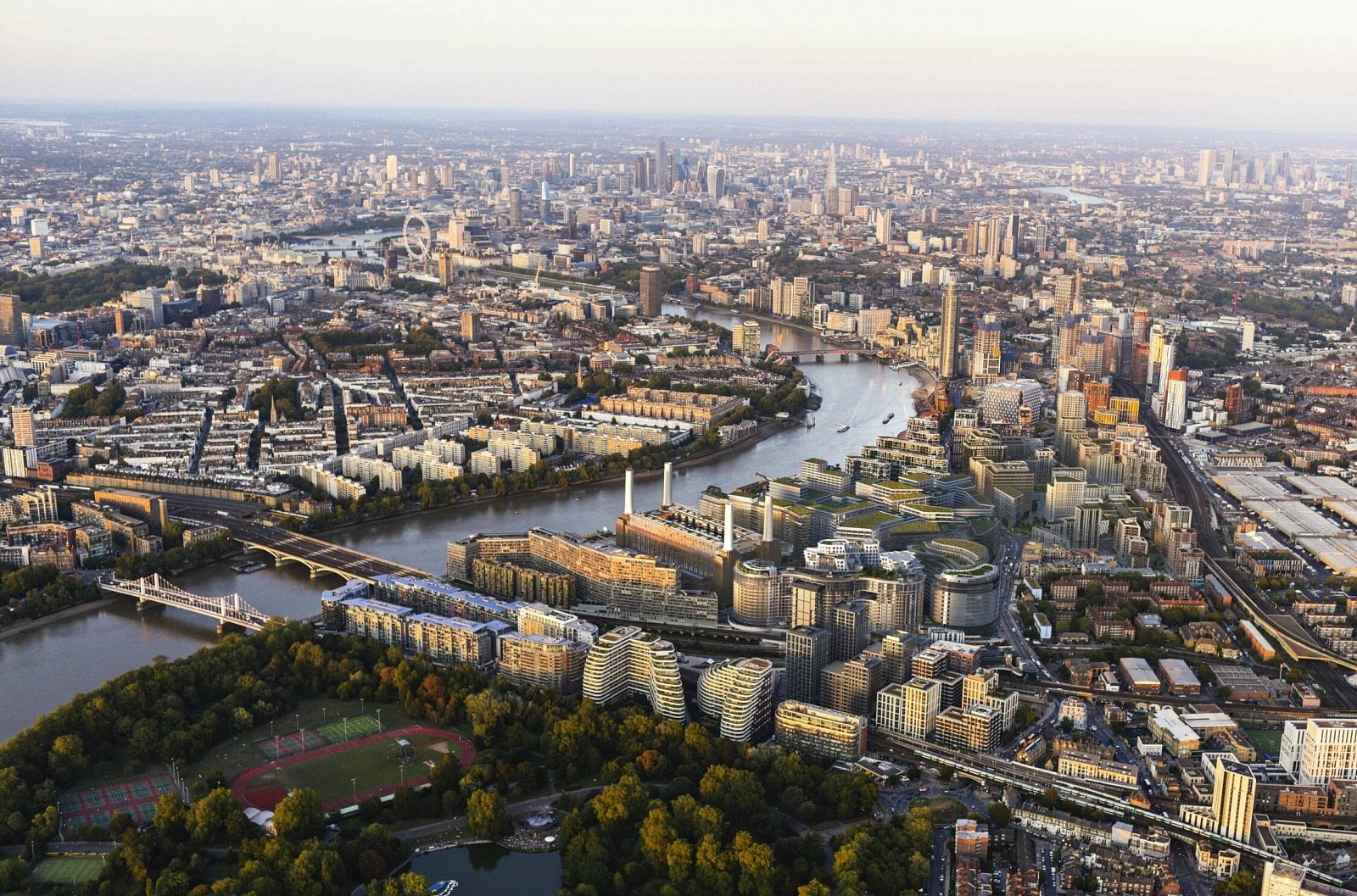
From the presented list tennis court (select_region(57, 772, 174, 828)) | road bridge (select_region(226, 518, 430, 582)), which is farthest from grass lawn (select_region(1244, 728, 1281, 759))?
tennis court (select_region(57, 772, 174, 828))

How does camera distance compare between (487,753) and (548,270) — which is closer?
(487,753)

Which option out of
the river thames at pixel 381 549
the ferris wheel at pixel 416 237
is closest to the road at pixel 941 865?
the river thames at pixel 381 549

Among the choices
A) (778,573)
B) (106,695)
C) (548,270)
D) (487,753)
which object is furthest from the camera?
(548,270)

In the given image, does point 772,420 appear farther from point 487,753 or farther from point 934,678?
point 487,753

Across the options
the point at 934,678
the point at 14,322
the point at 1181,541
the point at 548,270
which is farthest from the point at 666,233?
the point at 934,678

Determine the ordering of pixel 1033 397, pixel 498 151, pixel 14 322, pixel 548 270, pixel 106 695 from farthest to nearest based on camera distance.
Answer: pixel 498 151, pixel 548 270, pixel 14 322, pixel 1033 397, pixel 106 695

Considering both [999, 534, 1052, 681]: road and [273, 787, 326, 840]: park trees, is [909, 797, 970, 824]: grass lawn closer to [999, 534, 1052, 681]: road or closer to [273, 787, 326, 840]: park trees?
[999, 534, 1052, 681]: road
